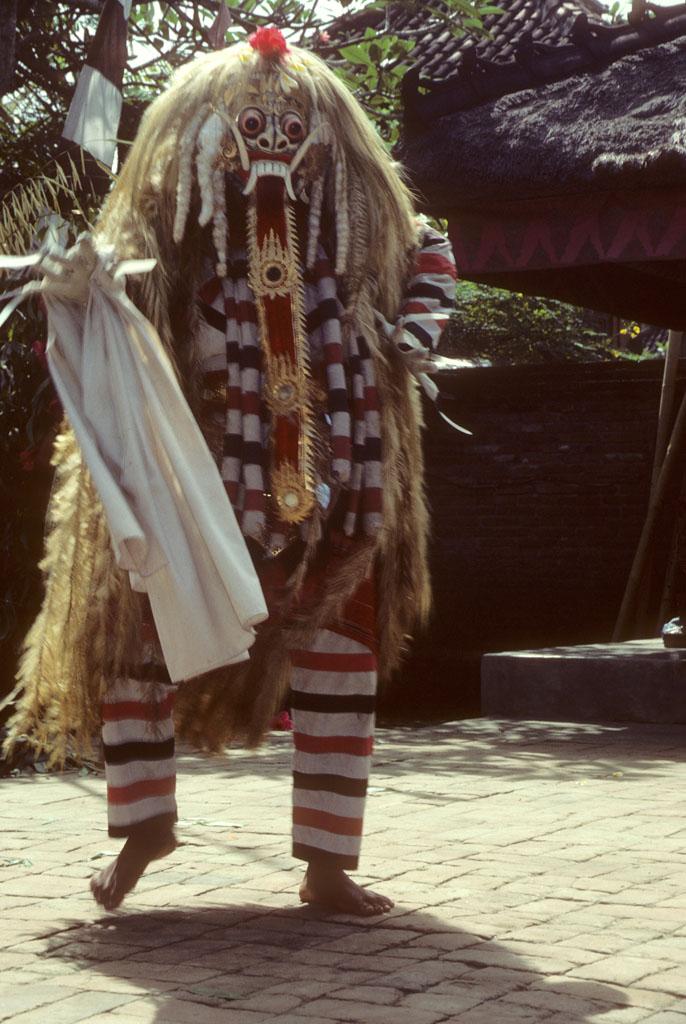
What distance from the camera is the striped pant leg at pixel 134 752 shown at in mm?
3822

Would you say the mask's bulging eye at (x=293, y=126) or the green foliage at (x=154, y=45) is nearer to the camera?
the mask's bulging eye at (x=293, y=126)

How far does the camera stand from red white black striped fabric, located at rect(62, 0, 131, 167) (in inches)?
261

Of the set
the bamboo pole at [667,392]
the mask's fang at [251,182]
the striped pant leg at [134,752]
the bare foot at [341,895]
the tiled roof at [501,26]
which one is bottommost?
the bare foot at [341,895]

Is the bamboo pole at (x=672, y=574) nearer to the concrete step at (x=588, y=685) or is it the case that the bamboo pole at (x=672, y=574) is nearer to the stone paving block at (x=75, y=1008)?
the concrete step at (x=588, y=685)

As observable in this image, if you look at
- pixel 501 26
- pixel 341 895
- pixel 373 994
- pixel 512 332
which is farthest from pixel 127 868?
pixel 512 332

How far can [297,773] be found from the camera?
12.8ft

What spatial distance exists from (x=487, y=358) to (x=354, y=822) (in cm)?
1926

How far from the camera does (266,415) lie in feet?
12.4

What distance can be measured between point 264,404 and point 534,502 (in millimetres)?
9847

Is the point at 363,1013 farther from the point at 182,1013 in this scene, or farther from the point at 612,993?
the point at 612,993

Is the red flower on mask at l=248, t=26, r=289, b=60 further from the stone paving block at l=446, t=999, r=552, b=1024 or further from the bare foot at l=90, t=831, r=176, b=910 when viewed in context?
the stone paving block at l=446, t=999, r=552, b=1024

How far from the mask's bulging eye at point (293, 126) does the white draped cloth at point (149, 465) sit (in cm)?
52

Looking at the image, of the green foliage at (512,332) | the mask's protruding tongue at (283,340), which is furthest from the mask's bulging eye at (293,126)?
the green foliage at (512,332)

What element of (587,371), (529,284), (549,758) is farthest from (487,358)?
(549,758)
